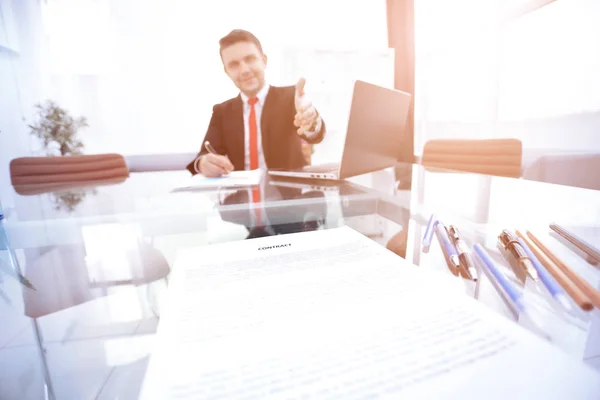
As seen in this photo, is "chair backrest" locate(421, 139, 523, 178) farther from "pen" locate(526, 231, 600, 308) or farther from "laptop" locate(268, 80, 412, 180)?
"pen" locate(526, 231, 600, 308)

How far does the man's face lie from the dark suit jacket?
256mm

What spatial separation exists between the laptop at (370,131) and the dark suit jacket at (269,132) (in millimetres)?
920

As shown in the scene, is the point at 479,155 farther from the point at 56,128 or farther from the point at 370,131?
the point at 56,128

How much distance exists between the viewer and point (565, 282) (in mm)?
281

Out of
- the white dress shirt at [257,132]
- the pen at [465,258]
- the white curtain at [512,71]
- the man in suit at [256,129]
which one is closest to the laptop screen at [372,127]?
the pen at [465,258]

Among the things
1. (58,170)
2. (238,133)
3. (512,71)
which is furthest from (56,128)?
(512,71)

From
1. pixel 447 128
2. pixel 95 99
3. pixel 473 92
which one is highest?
pixel 95 99

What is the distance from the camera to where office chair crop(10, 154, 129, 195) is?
1.42 metres

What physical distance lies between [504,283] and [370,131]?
0.70 meters

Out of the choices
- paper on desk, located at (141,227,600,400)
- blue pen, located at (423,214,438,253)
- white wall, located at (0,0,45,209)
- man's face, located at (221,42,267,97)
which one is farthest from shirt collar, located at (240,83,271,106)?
white wall, located at (0,0,45,209)

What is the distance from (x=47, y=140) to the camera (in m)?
3.02

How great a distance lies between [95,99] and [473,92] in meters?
3.88

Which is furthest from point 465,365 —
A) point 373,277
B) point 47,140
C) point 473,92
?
point 47,140

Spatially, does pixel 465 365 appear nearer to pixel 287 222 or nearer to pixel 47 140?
pixel 287 222
